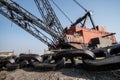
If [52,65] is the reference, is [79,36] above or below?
above

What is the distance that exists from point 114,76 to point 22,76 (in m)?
1.02

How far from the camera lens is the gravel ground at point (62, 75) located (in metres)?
1.48

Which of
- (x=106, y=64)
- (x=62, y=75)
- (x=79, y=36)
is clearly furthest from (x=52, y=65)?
(x=79, y=36)

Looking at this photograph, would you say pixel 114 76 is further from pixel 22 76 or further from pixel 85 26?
pixel 85 26

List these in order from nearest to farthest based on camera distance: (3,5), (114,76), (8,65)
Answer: (114,76), (8,65), (3,5)

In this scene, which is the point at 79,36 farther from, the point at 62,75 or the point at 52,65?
the point at 62,75

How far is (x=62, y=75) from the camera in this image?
1.62 meters

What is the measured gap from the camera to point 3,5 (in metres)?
19.5

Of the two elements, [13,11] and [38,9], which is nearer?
[13,11]

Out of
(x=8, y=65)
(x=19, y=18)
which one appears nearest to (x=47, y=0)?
(x=19, y=18)

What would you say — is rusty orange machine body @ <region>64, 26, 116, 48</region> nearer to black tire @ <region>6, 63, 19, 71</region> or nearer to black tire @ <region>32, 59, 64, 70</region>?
black tire @ <region>6, 63, 19, 71</region>

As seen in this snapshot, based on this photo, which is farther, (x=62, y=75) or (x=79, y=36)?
(x=79, y=36)

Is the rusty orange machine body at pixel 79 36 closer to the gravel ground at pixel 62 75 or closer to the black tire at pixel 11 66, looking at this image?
the black tire at pixel 11 66

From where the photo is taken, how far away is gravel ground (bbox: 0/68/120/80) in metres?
1.48
